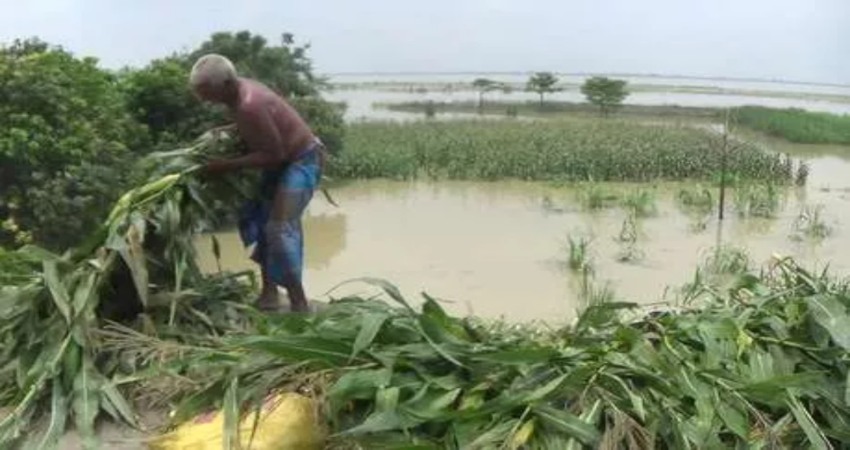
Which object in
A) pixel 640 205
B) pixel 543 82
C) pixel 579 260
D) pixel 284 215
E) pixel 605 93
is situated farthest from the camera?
pixel 543 82

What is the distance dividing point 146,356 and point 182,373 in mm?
255

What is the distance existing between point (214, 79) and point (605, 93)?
25.4m

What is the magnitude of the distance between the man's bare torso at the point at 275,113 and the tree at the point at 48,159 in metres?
3.73

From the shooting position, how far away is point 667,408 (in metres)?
2.71

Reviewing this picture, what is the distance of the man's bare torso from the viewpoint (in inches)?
163

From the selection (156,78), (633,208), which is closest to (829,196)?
(633,208)

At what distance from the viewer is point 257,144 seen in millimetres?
4184

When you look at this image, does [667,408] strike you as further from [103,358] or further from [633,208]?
[633,208]

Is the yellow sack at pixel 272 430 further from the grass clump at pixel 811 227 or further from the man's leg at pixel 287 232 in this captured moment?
the grass clump at pixel 811 227

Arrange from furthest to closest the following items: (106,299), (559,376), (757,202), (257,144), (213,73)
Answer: (757,202), (257,144), (213,73), (106,299), (559,376)

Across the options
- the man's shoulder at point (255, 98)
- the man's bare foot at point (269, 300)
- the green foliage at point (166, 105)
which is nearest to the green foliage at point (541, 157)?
the green foliage at point (166, 105)

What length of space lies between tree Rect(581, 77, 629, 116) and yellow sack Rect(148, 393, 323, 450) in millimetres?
26446

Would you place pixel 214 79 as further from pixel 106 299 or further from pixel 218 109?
pixel 218 109

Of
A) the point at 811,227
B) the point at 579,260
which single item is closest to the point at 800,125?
the point at 811,227
